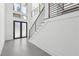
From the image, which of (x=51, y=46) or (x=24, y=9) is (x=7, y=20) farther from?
(x=51, y=46)

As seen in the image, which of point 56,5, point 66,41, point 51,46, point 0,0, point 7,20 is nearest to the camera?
point 0,0

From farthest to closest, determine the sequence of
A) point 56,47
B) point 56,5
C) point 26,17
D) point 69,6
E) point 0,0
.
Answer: point 26,17
point 56,5
point 56,47
point 69,6
point 0,0

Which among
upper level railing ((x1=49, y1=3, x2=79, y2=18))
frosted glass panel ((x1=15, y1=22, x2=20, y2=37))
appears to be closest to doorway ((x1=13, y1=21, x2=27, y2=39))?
frosted glass panel ((x1=15, y1=22, x2=20, y2=37))

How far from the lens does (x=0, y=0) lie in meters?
2.16

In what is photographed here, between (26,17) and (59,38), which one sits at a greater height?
(26,17)

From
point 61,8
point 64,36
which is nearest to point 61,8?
point 61,8

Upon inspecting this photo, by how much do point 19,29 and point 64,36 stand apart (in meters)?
7.17

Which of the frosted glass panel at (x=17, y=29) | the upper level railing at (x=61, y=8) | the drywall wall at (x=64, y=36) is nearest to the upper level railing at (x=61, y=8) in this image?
the upper level railing at (x=61, y=8)

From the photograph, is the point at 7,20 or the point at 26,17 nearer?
the point at 7,20

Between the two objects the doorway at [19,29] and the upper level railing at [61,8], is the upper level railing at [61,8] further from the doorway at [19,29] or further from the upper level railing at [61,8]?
the doorway at [19,29]

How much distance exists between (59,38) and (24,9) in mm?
7595

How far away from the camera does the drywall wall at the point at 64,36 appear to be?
2236 mm

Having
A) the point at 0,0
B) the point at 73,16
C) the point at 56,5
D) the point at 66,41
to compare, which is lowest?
the point at 66,41

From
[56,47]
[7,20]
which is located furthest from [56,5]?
[7,20]
